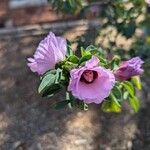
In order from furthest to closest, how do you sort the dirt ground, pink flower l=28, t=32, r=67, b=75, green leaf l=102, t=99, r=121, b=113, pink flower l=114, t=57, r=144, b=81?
the dirt ground → green leaf l=102, t=99, r=121, b=113 → pink flower l=114, t=57, r=144, b=81 → pink flower l=28, t=32, r=67, b=75

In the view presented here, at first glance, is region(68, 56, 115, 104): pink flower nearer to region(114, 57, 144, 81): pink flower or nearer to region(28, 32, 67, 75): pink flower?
region(28, 32, 67, 75): pink flower

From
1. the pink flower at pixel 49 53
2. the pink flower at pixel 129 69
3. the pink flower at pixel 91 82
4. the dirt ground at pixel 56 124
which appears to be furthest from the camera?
the dirt ground at pixel 56 124

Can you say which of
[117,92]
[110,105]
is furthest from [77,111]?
[117,92]

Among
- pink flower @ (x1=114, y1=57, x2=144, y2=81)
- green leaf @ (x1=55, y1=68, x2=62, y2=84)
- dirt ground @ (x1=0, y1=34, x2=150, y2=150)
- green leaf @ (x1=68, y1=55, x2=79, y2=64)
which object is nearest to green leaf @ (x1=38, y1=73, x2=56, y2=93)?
green leaf @ (x1=55, y1=68, x2=62, y2=84)

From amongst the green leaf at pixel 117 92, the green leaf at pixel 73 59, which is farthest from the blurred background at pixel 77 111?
the green leaf at pixel 73 59

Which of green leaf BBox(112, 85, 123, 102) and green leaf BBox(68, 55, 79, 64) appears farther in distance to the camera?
green leaf BBox(112, 85, 123, 102)

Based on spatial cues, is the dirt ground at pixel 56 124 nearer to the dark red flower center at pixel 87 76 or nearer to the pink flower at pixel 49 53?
the pink flower at pixel 49 53
